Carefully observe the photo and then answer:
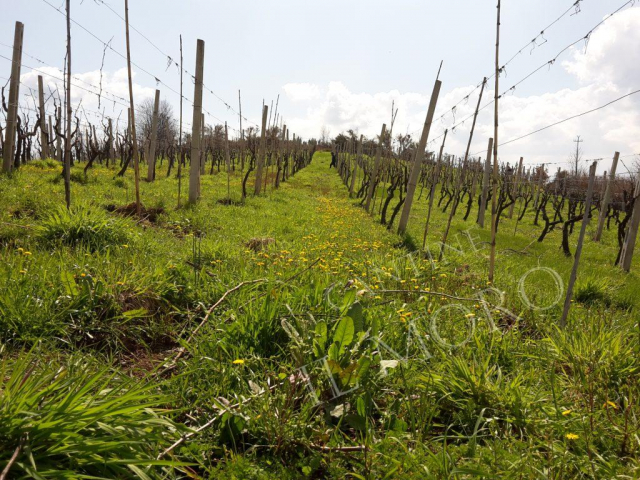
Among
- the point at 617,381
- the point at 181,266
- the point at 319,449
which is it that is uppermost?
the point at 181,266

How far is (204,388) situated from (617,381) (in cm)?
261

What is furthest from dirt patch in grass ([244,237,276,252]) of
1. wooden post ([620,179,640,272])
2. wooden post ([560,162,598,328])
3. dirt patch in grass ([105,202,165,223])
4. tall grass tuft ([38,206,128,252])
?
wooden post ([620,179,640,272])

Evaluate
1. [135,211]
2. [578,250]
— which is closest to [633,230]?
[578,250]

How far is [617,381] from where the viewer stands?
95.9 inches

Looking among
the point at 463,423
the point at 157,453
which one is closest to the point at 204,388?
the point at 157,453

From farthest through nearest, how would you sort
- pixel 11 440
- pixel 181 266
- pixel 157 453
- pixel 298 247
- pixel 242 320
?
pixel 298 247 → pixel 181 266 → pixel 242 320 → pixel 157 453 → pixel 11 440

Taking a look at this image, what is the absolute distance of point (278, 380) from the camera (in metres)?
2.17

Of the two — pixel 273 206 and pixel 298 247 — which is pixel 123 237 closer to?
pixel 298 247

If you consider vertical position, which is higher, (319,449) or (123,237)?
(123,237)

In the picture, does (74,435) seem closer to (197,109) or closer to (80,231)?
(80,231)

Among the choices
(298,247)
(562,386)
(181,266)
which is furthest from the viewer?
(298,247)

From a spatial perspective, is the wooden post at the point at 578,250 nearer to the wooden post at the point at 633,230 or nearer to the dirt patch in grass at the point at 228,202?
the wooden post at the point at 633,230

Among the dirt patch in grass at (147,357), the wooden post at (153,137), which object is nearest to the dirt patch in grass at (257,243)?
the dirt patch in grass at (147,357)

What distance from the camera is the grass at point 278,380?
1.52 metres
